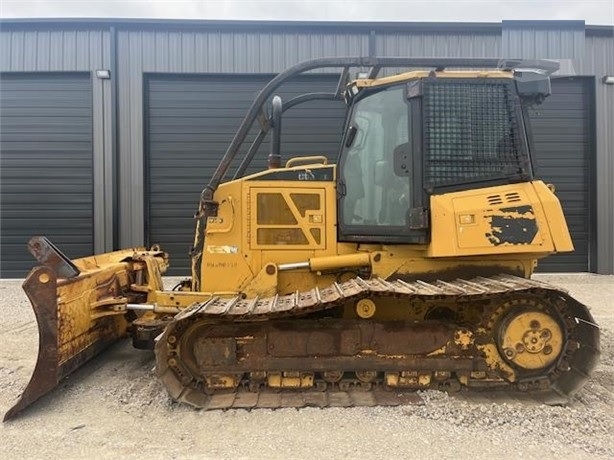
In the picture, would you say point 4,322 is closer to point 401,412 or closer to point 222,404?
point 222,404

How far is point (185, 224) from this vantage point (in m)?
11.2

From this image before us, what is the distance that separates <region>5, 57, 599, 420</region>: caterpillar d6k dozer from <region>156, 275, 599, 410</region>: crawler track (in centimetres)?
1

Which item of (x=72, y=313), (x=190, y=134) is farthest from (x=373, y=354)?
(x=190, y=134)

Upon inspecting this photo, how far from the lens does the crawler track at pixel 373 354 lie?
3.75 metres

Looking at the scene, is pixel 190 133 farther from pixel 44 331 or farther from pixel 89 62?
pixel 44 331

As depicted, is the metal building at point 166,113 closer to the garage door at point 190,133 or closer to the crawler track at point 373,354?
the garage door at point 190,133

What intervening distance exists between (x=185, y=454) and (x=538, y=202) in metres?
3.37

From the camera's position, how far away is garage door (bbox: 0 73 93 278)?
11.2 meters

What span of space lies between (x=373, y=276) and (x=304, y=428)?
5.23ft

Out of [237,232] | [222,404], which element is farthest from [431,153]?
[222,404]

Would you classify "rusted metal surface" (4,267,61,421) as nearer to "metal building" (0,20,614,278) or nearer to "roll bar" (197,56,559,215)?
"roll bar" (197,56,559,215)

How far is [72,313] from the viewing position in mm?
3975

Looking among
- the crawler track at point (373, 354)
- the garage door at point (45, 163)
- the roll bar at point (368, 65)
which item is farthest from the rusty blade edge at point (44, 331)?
the garage door at point (45, 163)

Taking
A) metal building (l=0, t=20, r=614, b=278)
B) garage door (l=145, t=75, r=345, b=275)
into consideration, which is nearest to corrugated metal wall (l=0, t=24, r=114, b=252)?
metal building (l=0, t=20, r=614, b=278)
